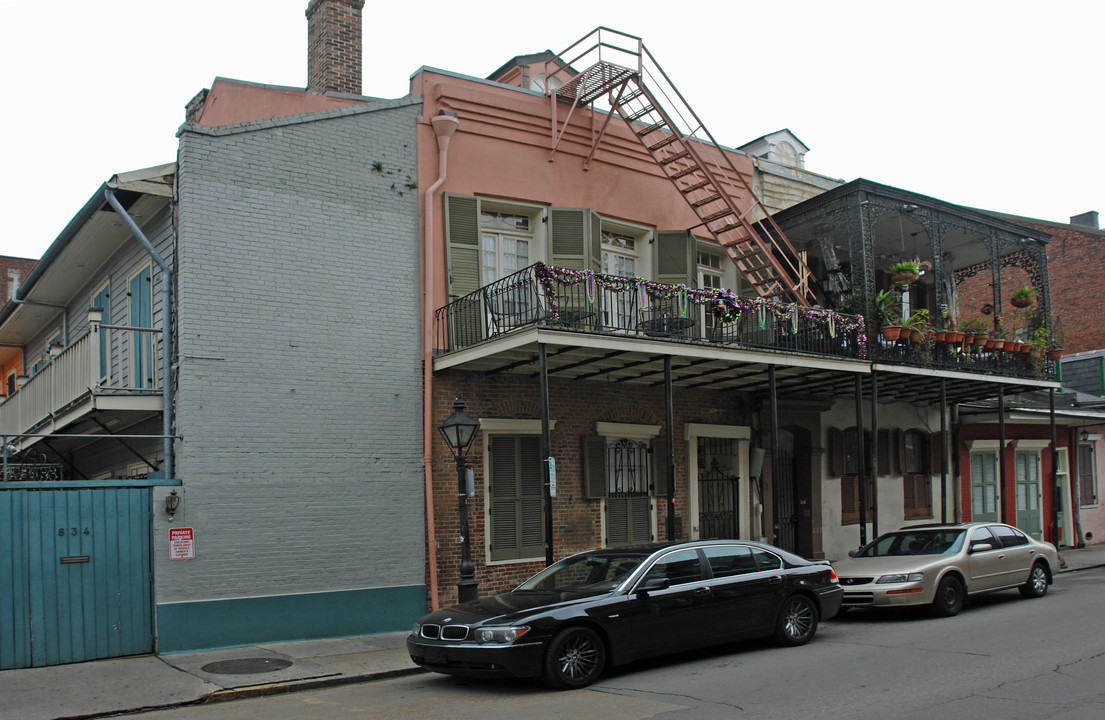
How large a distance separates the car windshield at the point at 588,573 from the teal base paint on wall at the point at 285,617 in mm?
3179

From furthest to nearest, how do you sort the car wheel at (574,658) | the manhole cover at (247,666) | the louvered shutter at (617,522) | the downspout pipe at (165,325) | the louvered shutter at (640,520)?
the louvered shutter at (640,520), the louvered shutter at (617,522), the downspout pipe at (165,325), the manhole cover at (247,666), the car wheel at (574,658)

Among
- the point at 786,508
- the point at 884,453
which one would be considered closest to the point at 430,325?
the point at 786,508

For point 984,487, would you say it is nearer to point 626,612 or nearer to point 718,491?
point 718,491

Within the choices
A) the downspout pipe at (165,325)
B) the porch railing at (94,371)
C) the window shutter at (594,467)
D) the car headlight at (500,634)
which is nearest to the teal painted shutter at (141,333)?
the porch railing at (94,371)

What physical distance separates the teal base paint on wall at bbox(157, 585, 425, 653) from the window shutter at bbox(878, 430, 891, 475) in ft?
35.1

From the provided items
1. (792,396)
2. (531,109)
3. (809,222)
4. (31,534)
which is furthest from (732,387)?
(31,534)

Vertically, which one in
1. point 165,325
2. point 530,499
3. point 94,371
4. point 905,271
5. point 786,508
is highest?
point 905,271

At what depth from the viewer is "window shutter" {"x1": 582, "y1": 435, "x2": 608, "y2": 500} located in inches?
582

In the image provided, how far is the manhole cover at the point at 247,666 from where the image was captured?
10117 mm

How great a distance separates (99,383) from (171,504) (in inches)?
86.5

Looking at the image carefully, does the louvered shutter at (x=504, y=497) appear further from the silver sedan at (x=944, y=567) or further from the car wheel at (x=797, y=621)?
the car wheel at (x=797, y=621)

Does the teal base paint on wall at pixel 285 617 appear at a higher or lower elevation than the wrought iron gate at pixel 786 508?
lower

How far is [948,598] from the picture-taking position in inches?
483

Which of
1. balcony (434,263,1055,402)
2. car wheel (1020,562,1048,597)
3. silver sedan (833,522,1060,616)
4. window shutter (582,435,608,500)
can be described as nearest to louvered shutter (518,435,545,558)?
window shutter (582,435,608,500)
